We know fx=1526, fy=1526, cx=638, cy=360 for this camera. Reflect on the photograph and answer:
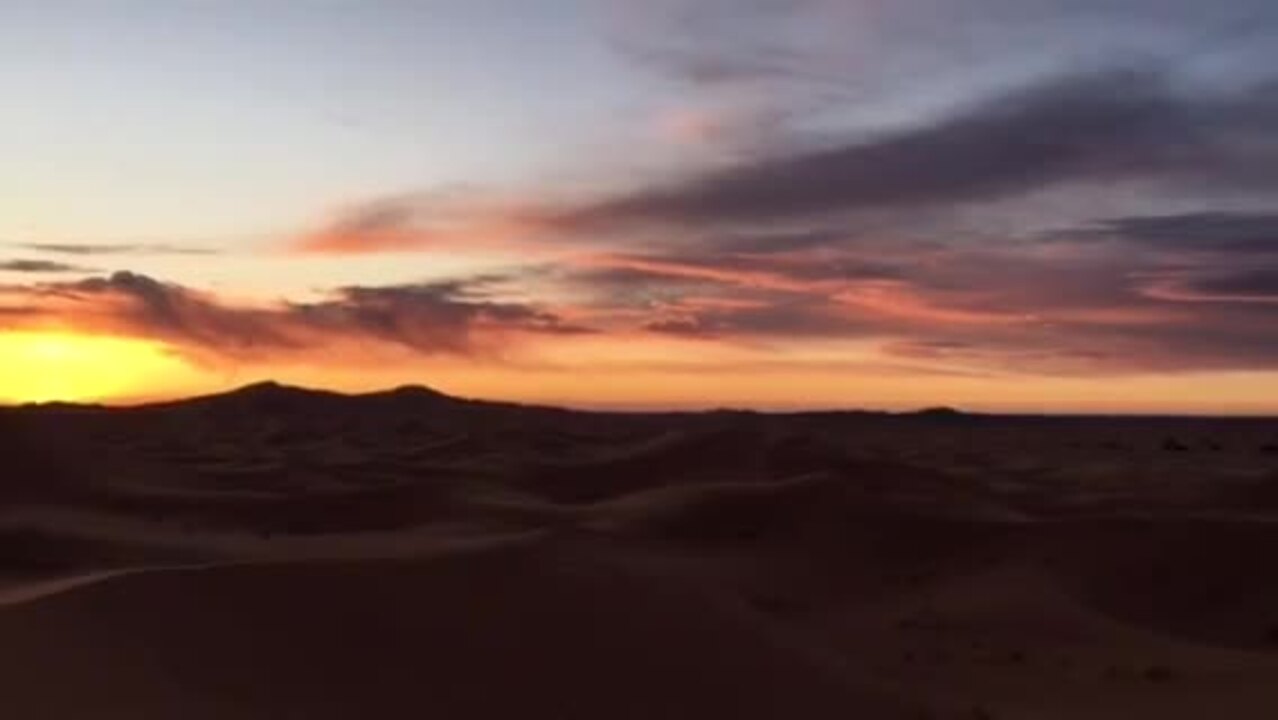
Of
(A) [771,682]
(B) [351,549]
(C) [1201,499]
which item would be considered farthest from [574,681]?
(C) [1201,499]

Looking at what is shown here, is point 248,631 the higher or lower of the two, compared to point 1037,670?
higher

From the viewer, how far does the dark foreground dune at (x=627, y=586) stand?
8211 mm

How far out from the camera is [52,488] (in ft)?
73.9

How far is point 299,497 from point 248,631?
1571 centimetres

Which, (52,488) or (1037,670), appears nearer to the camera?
(1037,670)

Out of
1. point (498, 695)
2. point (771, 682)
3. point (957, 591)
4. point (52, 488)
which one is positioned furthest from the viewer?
point (52, 488)

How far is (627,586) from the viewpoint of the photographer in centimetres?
1025

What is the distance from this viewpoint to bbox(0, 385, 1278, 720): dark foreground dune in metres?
8.21

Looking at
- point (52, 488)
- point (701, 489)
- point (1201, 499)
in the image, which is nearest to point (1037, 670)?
point (701, 489)

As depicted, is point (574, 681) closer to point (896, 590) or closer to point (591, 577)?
point (591, 577)

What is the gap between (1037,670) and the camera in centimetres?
1233

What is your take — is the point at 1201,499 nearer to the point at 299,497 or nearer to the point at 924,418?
the point at 299,497

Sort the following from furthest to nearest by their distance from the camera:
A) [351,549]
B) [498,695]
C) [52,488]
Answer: [52,488] < [351,549] < [498,695]

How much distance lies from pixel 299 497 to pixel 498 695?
16183 mm
